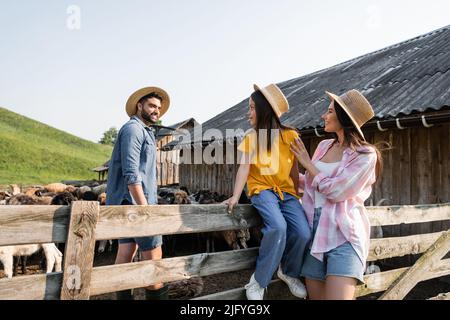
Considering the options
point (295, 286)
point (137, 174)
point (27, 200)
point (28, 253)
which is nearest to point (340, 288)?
point (295, 286)

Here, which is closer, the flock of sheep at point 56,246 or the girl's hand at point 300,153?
the girl's hand at point 300,153

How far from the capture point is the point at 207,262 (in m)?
2.72

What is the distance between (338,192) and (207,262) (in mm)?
1124

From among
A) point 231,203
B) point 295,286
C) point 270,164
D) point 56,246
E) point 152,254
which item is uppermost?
point 270,164

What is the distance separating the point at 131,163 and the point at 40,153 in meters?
49.7

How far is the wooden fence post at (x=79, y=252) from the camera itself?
2.07 m

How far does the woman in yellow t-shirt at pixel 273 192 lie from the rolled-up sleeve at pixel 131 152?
86cm

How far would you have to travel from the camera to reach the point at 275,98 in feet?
9.30

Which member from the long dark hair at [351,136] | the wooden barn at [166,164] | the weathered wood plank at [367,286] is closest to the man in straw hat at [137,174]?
the weathered wood plank at [367,286]

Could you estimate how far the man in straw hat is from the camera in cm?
298

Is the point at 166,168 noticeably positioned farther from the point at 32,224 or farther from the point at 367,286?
the point at 32,224

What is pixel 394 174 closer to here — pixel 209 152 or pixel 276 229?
pixel 276 229

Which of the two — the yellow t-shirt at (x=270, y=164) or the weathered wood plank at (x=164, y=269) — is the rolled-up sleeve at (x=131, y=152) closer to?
the weathered wood plank at (x=164, y=269)

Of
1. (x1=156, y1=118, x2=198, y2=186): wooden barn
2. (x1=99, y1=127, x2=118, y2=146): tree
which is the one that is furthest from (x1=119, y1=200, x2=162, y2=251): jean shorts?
(x1=99, y1=127, x2=118, y2=146): tree
